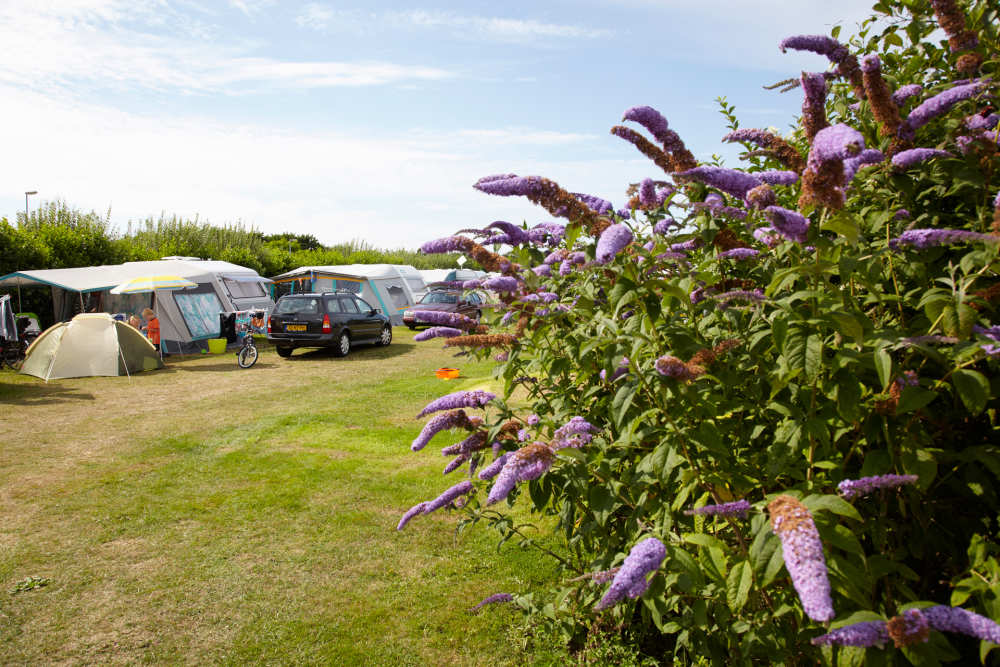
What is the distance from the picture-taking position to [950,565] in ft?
6.07

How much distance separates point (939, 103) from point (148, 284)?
1681 centimetres

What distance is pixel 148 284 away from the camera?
15.1 metres

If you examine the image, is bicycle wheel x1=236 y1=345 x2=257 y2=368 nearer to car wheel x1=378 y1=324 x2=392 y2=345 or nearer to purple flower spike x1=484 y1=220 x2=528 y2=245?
car wheel x1=378 y1=324 x2=392 y2=345

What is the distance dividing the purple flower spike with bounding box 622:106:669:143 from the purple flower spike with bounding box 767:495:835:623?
1.18 m

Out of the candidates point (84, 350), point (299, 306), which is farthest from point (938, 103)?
point (299, 306)

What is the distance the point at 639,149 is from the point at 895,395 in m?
1.00

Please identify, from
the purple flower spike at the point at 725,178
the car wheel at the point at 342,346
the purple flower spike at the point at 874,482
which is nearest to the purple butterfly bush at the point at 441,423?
the purple flower spike at the point at 725,178

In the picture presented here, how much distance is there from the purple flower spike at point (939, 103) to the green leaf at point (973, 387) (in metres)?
0.71

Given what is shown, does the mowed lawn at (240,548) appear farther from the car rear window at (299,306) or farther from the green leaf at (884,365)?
the car rear window at (299,306)

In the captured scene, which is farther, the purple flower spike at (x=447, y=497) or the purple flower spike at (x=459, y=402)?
the purple flower spike at (x=447, y=497)

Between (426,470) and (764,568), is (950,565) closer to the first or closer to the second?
(764,568)

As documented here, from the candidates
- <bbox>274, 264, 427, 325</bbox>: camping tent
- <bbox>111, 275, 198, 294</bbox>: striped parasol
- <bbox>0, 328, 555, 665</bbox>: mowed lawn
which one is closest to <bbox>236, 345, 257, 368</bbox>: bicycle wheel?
<bbox>111, 275, 198, 294</bbox>: striped parasol

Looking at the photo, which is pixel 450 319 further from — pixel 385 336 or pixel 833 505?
pixel 385 336

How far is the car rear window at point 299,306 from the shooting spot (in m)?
15.1
